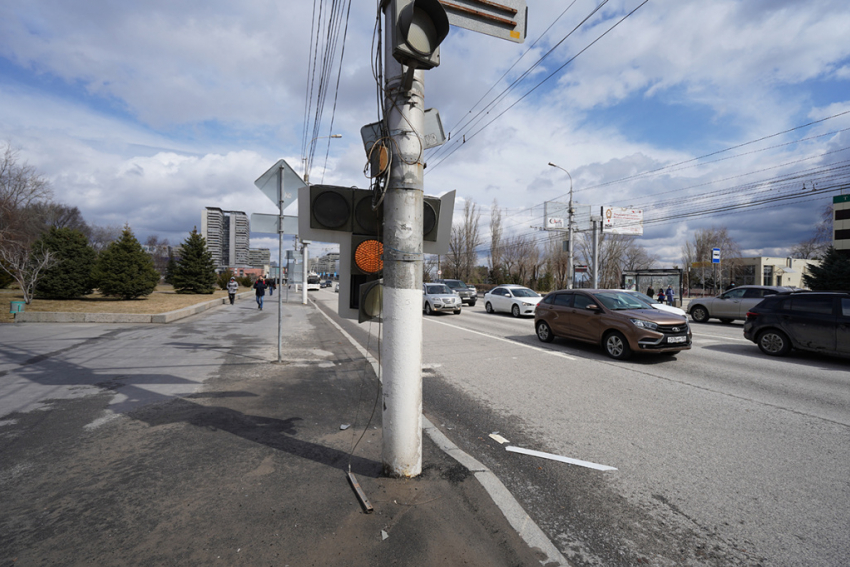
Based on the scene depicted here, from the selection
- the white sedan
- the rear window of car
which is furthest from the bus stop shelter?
the rear window of car

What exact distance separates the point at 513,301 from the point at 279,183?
592 inches

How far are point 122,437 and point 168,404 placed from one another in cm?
115

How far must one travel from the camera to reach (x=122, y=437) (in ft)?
14.1

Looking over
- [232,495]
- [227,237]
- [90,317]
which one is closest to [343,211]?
[232,495]

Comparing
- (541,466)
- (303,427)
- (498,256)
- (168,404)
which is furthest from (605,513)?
(498,256)

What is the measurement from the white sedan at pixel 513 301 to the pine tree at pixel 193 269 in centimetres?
2346

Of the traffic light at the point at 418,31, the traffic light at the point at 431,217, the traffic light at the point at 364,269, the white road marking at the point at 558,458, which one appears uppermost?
the traffic light at the point at 418,31

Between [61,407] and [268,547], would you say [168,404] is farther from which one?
[268,547]

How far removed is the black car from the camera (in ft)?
28.3

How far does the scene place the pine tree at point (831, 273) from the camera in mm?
23953

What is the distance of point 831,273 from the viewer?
24453 millimetres

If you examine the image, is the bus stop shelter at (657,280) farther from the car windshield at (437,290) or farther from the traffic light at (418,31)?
the traffic light at (418,31)

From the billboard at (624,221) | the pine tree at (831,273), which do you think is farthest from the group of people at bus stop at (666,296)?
the billboard at (624,221)

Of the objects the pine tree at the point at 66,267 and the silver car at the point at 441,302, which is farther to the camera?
the silver car at the point at 441,302
